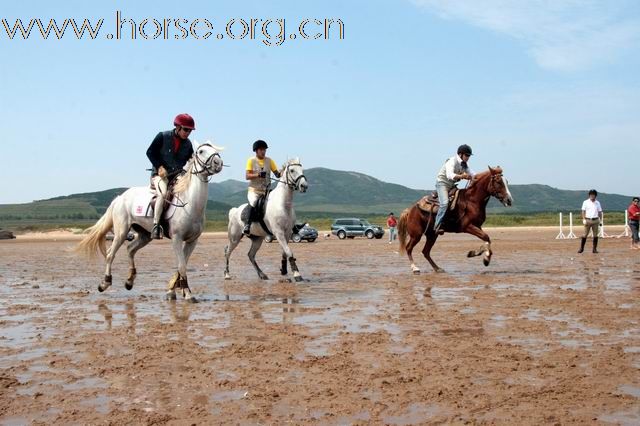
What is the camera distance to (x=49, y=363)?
600 cm

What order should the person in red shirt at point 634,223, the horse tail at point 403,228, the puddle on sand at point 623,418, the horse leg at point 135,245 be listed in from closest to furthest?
the puddle on sand at point 623,418 < the horse leg at point 135,245 < the horse tail at point 403,228 < the person in red shirt at point 634,223

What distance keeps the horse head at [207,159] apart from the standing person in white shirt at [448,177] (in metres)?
6.24

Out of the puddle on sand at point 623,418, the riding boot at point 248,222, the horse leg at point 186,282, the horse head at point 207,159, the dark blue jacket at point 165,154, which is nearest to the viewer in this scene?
the puddle on sand at point 623,418

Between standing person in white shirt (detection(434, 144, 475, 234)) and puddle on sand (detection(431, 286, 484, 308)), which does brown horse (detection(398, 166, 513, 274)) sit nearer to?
standing person in white shirt (detection(434, 144, 475, 234))

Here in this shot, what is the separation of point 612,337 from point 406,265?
11645mm

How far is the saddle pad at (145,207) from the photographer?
35.9 feet

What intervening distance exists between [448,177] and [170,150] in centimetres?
679

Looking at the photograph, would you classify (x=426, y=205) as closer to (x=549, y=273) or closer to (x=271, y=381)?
(x=549, y=273)

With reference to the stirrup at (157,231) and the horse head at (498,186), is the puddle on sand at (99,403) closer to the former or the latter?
the stirrup at (157,231)

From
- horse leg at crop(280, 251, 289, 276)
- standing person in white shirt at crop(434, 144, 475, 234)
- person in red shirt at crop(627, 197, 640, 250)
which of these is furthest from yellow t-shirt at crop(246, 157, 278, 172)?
person in red shirt at crop(627, 197, 640, 250)

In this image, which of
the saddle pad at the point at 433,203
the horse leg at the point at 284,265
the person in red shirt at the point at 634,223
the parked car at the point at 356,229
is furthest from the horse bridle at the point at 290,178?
the parked car at the point at 356,229

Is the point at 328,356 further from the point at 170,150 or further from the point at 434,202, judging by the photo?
the point at 434,202

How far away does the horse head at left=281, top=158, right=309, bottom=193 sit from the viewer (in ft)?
43.6

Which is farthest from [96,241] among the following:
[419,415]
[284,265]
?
[419,415]
